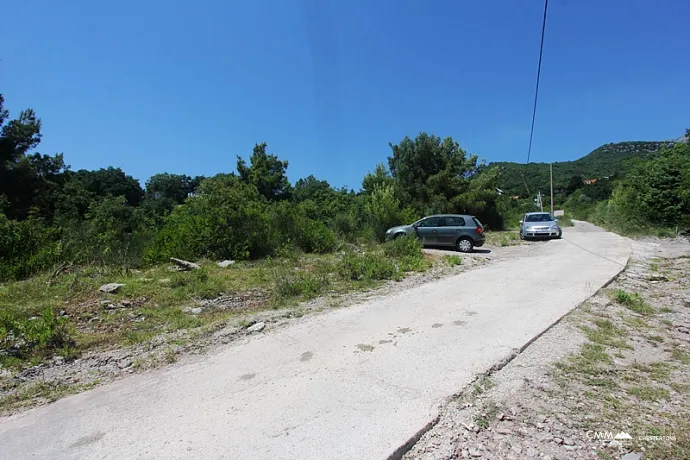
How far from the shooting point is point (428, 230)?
50.3 ft

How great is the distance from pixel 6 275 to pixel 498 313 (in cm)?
1213

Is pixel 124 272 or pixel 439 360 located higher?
pixel 124 272

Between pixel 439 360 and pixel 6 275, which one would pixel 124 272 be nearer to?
pixel 6 275

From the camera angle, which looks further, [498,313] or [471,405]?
[498,313]

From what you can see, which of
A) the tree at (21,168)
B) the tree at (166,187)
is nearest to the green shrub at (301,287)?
the tree at (21,168)

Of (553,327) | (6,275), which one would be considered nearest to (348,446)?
(553,327)

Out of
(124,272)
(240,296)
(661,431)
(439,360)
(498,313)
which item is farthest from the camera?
(124,272)

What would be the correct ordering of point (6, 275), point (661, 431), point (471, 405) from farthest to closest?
point (6, 275) < point (471, 405) < point (661, 431)

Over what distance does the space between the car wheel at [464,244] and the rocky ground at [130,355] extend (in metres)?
9.05

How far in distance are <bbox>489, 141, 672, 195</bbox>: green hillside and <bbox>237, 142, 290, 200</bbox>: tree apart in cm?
3990

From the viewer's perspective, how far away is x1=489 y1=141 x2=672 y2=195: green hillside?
6376cm

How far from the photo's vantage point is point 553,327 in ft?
15.8

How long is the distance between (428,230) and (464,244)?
1.71 metres

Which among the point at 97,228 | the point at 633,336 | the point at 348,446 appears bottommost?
the point at 633,336
